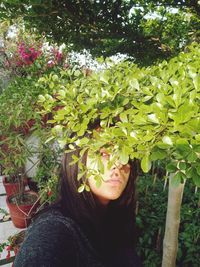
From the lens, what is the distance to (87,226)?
1456mm

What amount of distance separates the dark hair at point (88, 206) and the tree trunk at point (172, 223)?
16.3 inches

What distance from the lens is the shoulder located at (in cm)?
101

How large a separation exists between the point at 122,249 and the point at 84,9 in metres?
1.82

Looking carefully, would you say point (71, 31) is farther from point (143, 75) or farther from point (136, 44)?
point (143, 75)

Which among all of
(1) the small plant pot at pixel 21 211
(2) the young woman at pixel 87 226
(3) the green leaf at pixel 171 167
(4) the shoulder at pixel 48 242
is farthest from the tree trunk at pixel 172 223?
(1) the small plant pot at pixel 21 211

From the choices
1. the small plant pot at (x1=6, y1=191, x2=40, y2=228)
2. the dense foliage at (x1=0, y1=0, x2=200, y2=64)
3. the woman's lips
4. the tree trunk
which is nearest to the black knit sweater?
the woman's lips

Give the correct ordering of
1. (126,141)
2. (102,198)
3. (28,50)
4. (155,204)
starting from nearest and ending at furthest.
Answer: (126,141)
(102,198)
(155,204)
(28,50)

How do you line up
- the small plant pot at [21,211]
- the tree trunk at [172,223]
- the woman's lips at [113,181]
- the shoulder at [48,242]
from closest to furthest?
1. the shoulder at [48,242]
2. the woman's lips at [113,181]
3. the tree trunk at [172,223]
4. the small plant pot at [21,211]

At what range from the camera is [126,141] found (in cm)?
82

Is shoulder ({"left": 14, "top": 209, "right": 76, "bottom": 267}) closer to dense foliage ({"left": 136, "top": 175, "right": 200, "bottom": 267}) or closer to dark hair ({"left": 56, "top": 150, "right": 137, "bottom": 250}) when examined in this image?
dark hair ({"left": 56, "top": 150, "right": 137, "bottom": 250})

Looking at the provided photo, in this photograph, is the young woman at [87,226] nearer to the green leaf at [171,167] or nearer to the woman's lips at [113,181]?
the woman's lips at [113,181]

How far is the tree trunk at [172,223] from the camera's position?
2.14m

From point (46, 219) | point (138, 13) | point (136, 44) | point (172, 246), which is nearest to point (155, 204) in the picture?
point (172, 246)

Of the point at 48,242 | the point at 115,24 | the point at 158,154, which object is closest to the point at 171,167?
the point at 158,154
